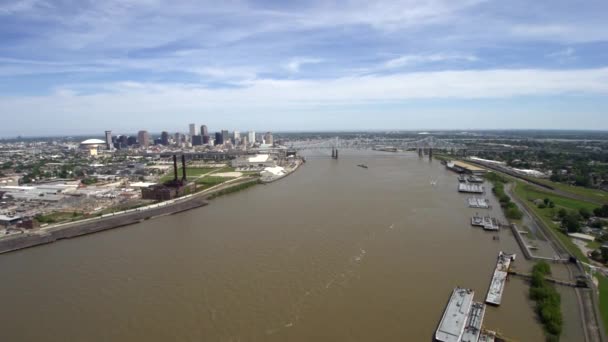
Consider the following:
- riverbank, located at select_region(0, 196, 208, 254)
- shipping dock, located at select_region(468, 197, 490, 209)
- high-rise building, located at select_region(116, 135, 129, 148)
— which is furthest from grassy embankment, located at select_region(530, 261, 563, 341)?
high-rise building, located at select_region(116, 135, 129, 148)

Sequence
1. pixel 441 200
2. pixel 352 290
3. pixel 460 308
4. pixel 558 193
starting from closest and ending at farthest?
pixel 460 308 < pixel 352 290 < pixel 441 200 < pixel 558 193

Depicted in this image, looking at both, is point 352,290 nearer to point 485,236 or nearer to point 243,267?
point 243,267

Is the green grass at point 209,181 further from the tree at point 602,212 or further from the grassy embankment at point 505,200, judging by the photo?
the tree at point 602,212

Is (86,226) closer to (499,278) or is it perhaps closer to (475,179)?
(499,278)

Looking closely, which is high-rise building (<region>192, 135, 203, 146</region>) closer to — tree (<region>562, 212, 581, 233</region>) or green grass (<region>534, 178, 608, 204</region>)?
green grass (<region>534, 178, 608, 204</region>)

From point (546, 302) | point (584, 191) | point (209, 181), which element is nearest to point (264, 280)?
point (546, 302)

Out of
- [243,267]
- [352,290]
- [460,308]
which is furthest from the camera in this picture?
[243,267]

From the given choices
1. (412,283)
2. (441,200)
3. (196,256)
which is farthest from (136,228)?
(441,200)

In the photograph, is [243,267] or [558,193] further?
[558,193]
